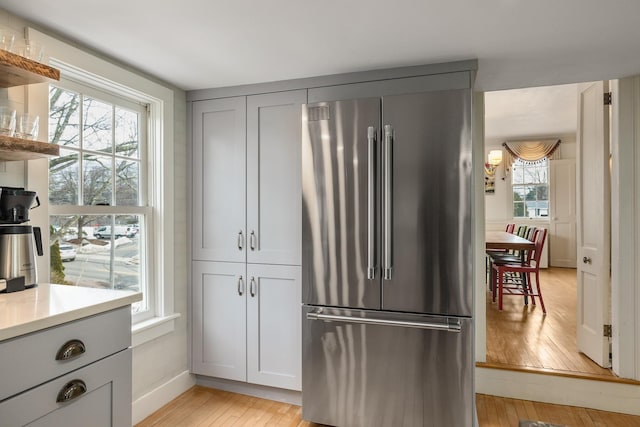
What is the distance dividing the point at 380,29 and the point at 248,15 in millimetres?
637

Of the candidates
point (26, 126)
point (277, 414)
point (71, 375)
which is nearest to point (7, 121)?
point (26, 126)

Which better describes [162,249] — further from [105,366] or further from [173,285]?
[105,366]

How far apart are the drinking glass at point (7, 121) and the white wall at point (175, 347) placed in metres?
0.81

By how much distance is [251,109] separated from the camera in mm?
2617

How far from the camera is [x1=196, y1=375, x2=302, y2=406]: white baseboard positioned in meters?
2.55

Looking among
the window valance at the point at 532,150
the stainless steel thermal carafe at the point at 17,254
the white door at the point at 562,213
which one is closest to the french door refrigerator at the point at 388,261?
the stainless steel thermal carafe at the point at 17,254

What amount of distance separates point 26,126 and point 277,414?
211 centimetres

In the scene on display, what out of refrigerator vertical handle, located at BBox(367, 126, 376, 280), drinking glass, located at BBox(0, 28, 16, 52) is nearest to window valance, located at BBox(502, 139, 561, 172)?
refrigerator vertical handle, located at BBox(367, 126, 376, 280)

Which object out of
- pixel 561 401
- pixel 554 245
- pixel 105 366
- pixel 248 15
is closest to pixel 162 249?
pixel 105 366

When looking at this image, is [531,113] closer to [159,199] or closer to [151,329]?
[159,199]

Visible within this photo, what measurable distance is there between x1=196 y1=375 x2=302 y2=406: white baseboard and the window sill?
1.76 ft

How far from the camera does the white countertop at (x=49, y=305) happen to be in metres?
1.06

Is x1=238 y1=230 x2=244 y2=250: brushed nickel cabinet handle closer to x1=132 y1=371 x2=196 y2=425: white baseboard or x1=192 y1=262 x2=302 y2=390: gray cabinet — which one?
x1=192 y1=262 x2=302 y2=390: gray cabinet

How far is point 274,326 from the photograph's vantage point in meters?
2.54
